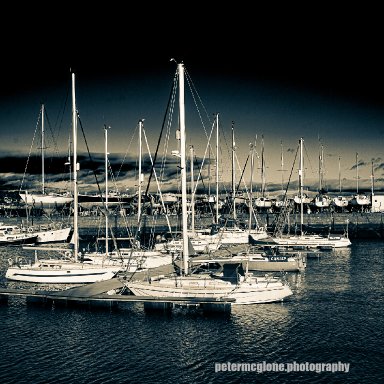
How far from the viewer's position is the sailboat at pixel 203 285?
38.7 meters

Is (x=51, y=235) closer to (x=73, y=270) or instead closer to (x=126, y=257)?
(x=126, y=257)

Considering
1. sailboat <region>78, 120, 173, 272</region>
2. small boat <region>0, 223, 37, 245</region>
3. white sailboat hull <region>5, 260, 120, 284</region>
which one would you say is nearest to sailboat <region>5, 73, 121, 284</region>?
white sailboat hull <region>5, 260, 120, 284</region>

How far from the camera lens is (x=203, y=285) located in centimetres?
3931

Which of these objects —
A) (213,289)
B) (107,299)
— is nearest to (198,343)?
(213,289)

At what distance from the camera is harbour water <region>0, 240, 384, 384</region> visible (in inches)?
1062

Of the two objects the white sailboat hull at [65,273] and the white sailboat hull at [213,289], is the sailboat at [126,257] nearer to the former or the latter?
the white sailboat hull at [65,273]

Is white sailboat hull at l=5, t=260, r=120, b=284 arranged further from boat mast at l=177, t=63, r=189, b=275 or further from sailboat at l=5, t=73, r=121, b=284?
boat mast at l=177, t=63, r=189, b=275

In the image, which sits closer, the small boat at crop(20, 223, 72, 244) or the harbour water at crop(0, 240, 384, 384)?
Answer: the harbour water at crop(0, 240, 384, 384)

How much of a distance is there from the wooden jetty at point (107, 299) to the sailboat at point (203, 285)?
0.80 meters

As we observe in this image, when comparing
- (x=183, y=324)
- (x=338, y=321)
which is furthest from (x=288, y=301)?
(x=183, y=324)

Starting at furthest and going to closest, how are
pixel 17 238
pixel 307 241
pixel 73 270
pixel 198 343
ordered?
pixel 17 238 < pixel 307 241 < pixel 73 270 < pixel 198 343

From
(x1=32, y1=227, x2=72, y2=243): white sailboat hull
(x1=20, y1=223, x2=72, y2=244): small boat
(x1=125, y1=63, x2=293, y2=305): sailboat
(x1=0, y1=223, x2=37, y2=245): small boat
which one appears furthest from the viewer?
(x1=20, y1=223, x2=72, y2=244): small boat

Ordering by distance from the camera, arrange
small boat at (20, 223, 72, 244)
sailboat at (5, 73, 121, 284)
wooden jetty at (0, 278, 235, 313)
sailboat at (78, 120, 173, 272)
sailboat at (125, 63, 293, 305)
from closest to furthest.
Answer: wooden jetty at (0, 278, 235, 313), sailboat at (125, 63, 293, 305), sailboat at (5, 73, 121, 284), sailboat at (78, 120, 173, 272), small boat at (20, 223, 72, 244)

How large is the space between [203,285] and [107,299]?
23.9 feet
